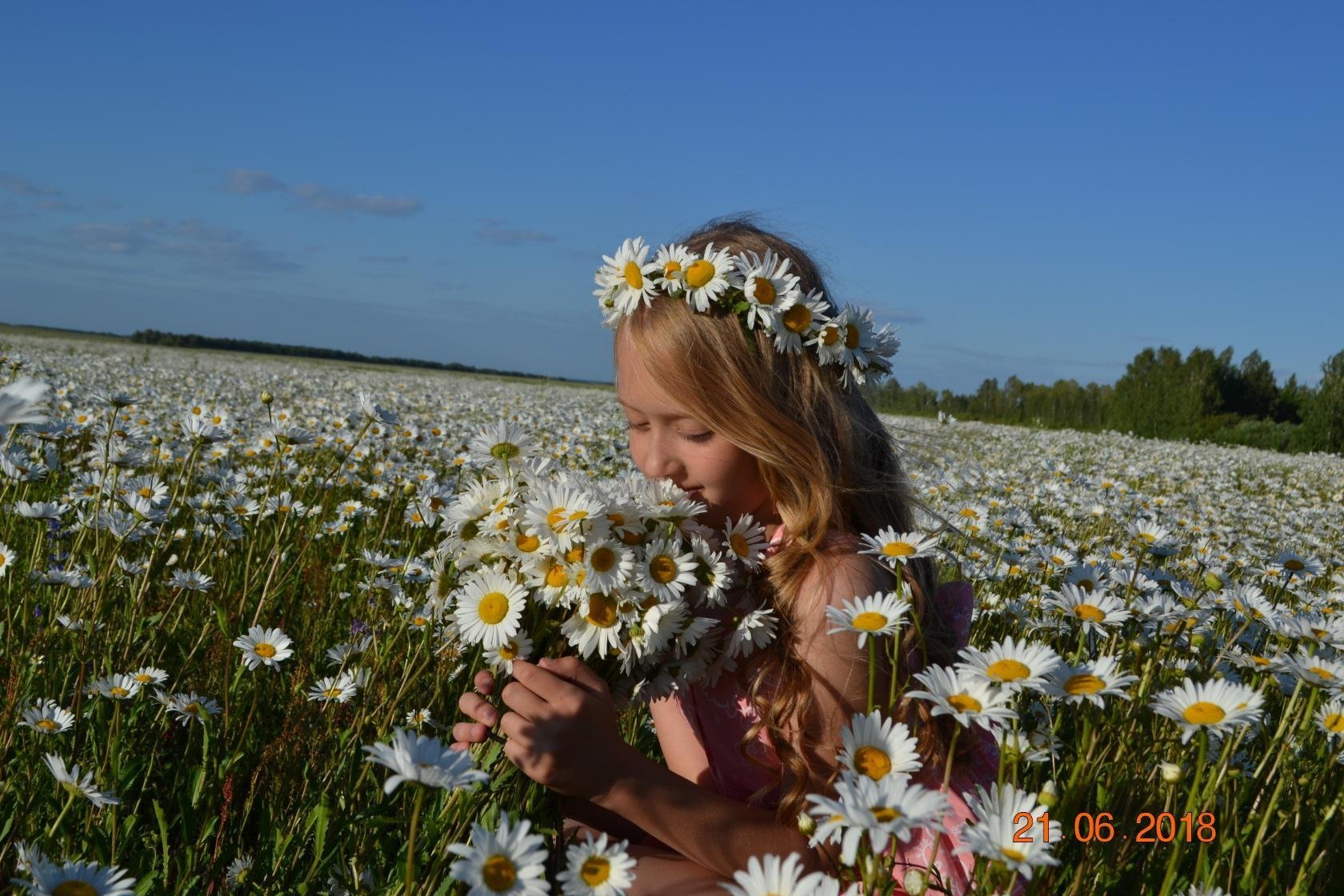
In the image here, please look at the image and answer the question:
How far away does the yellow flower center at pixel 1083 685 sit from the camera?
60.6 inches

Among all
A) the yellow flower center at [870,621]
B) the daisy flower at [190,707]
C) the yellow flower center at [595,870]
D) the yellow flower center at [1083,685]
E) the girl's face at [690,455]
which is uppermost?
the girl's face at [690,455]

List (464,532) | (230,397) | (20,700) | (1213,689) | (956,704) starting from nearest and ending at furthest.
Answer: (956,704), (1213,689), (464,532), (20,700), (230,397)

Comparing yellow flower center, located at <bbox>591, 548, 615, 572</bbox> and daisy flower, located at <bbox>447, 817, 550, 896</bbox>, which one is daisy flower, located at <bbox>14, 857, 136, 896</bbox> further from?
yellow flower center, located at <bbox>591, 548, 615, 572</bbox>

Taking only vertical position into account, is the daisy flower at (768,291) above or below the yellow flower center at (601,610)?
above

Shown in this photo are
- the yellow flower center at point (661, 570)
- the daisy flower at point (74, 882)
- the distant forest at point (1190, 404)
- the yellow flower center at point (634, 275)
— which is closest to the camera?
the daisy flower at point (74, 882)

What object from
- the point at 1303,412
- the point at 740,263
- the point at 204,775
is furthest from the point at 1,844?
the point at 1303,412

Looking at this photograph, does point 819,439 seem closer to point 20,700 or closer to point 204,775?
point 204,775

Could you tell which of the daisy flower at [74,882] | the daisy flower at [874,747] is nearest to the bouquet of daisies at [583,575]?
the daisy flower at [874,747]

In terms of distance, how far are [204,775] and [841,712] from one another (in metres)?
1.39

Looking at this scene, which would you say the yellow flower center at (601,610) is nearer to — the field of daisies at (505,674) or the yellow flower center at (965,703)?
the field of daisies at (505,674)

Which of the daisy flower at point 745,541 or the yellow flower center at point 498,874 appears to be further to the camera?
the daisy flower at point 745,541

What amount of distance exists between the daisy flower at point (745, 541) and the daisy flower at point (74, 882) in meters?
1.13

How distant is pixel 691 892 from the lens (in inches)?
81.4

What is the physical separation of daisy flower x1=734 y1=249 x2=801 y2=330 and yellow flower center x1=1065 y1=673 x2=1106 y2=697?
3.93ft
